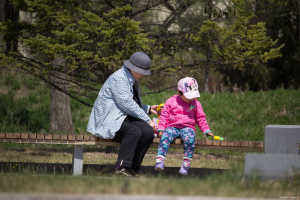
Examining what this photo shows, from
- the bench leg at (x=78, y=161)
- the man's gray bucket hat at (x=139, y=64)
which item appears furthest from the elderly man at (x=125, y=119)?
the bench leg at (x=78, y=161)

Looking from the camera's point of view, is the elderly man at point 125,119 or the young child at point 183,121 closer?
the elderly man at point 125,119

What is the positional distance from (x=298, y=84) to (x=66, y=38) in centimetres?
1256

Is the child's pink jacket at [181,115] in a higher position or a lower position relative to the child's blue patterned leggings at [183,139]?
higher

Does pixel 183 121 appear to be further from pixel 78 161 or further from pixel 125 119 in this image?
pixel 78 161

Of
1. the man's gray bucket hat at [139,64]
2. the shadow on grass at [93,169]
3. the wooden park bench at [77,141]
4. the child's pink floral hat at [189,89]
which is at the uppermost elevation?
the man's gray bucket hat at [139,64]

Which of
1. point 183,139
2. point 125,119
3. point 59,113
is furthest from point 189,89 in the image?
point 59,113

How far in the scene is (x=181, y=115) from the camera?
5.97 metres

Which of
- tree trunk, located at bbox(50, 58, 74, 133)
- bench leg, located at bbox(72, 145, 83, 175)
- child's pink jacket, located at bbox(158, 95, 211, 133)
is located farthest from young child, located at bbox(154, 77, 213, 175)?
tree trunk, located at bbox(50, 58, 74, 133)

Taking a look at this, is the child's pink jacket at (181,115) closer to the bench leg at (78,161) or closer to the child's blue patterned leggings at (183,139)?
the child's blue patterned leggings at (183,139)

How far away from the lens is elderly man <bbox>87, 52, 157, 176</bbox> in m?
5.51

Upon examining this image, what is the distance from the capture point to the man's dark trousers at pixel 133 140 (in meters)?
5.48

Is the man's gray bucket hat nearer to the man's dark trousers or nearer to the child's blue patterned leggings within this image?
the man's dark trousers

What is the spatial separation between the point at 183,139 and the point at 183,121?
254 millimetres

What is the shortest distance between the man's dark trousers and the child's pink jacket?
0.35m
